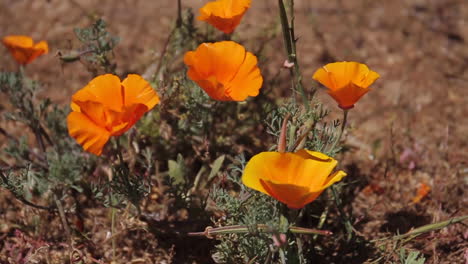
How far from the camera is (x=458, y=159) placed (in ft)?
9.11

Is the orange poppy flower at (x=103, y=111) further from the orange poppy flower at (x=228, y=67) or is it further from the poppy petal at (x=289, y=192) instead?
the poppy petal at (x=289, y=192)

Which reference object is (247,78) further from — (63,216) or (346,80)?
(63,216)

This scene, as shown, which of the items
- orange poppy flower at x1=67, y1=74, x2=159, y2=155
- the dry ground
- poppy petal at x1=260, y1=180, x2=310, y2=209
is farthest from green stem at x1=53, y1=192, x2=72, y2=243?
poppy petal at x1=260, y1=180, x2=310, y2=209

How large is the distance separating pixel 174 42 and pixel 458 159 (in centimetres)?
164

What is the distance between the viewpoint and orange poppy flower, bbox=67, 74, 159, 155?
1.70 m

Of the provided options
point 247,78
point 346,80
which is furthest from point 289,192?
point 247,78

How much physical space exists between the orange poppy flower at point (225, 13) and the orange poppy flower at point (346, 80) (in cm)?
45

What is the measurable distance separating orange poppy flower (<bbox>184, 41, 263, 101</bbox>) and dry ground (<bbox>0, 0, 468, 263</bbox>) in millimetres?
744

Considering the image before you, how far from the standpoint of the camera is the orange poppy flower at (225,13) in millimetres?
2070

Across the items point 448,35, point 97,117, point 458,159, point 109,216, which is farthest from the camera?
point 448,35

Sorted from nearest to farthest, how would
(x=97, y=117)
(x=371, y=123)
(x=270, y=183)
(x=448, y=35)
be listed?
1. (x=270, y=183)
2. (x=97, y=117)
3. (x=371, y=123)
4. (x=448, y=35)

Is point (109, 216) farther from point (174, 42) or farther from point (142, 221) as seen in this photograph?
point (174, 42)

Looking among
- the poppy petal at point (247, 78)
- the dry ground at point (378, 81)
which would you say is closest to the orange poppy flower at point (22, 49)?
the dry ground at point (378, 81)

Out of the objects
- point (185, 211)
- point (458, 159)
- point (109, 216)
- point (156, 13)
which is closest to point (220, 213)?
point (185, 211)
